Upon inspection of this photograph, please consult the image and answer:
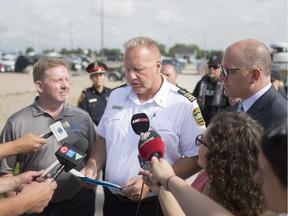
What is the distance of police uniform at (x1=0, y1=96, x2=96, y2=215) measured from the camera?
9.41ft

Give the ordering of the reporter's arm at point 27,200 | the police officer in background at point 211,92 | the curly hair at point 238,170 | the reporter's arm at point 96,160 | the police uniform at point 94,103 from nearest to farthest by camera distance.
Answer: the curly hair at point 238,170
the reporter's arm at point 27,200
the reporter's arm at point 96,160
the police uniform at point 94,103
the police officer in background at point 211,92

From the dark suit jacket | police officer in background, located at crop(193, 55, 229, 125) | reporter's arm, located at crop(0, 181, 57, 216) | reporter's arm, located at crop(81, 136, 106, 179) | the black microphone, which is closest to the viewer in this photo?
reporter's arm, located at crop(0, 181, 57, 216)

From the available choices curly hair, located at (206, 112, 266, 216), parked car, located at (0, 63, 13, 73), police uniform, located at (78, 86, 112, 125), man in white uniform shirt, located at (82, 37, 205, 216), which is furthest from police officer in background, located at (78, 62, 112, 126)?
parked car, located at (0, 63, 13, 73)

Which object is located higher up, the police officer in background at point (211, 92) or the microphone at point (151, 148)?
the microphone at point (151, 148)

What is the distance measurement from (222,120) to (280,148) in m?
0.57

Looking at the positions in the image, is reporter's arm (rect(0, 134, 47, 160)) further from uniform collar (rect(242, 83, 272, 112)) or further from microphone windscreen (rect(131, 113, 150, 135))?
uniform collar (rect(242, 83, 272, 112))

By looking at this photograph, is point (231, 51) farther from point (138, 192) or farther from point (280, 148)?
point (280, 148)

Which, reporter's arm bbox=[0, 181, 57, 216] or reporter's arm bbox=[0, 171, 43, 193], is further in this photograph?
reporter's arm bbox=[0, 171, 43, 193]

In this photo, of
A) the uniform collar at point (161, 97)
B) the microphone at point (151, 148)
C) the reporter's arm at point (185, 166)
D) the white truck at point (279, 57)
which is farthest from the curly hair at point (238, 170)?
the white truck at point (279, 57)

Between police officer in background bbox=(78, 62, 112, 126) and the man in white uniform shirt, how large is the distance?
303 cm

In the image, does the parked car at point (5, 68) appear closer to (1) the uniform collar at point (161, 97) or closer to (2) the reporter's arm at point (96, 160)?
(2) the reporter's arm at point (96, 160)

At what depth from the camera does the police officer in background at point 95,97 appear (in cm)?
591

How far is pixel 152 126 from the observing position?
106 inches

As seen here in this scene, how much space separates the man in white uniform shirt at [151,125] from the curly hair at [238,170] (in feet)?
2.80
